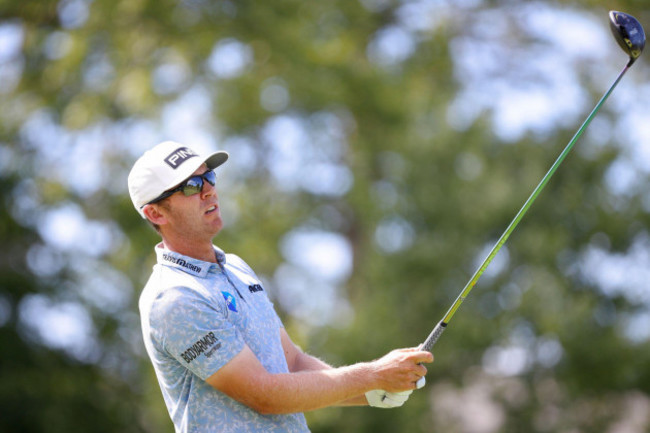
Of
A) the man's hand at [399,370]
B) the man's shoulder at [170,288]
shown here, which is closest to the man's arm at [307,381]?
the man's hand at [399,370]

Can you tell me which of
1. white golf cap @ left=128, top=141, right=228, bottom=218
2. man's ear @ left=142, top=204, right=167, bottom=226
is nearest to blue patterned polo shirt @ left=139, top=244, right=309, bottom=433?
man's ear @ left=142, top=204, right=167, bottom=226

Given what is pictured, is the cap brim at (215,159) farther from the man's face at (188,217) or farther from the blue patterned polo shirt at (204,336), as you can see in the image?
the blue patterned polo shirt at (204,336)

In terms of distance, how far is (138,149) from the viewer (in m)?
18.0

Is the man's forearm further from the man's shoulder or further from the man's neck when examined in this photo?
the man's shoulder

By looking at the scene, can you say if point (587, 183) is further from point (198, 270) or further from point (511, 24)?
point (198, 270)

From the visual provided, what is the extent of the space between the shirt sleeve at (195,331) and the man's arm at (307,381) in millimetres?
41

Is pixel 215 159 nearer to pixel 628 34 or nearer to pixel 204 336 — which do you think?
pixel 204 336

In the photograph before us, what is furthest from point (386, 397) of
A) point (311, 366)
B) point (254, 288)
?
point (254, 288)

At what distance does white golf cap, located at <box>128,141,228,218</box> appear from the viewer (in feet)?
12.3

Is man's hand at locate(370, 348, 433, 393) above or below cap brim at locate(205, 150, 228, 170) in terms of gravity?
below

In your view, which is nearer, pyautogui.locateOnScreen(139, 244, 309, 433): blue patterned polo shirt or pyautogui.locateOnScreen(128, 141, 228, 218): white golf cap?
pyautogui.locateOnScreen(139, 244, 309, 433): blue patterned polo shirt

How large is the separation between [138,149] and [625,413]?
994 cm

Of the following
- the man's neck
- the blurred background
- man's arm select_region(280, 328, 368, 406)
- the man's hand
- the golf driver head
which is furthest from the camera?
the blurred background

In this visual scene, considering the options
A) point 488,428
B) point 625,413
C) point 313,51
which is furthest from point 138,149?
point 625,413
